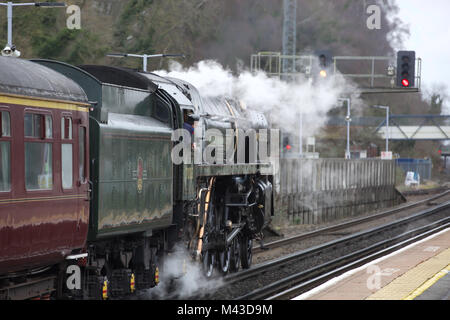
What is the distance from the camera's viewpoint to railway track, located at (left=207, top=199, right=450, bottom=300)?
13898 mm

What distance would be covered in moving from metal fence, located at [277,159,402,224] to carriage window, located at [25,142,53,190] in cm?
1997

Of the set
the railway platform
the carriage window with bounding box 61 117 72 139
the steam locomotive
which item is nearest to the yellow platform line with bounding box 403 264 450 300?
the railway platform

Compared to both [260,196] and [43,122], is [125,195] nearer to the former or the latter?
[43,122]

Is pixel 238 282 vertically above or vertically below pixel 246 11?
below

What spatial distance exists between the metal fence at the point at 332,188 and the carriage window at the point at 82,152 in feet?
63.1

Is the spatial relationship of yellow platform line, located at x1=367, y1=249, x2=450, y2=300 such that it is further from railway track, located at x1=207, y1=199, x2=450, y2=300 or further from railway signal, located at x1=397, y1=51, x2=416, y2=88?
railway signal, located at x1=397, y1=51, x2=416, y2=88

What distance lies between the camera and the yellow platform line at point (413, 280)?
35.5ft

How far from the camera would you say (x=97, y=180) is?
31.3 feet

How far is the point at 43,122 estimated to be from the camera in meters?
8.46

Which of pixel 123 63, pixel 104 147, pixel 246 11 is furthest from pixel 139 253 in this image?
pixel 246 11

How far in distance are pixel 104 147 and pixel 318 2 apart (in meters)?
50.0

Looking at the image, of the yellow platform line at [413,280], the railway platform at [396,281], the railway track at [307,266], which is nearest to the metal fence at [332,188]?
the railway track at [307,266]

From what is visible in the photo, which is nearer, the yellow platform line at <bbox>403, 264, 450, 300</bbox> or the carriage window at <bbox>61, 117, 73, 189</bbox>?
the carriage window at <bbox>61, 117, 73, 189</bbox>
